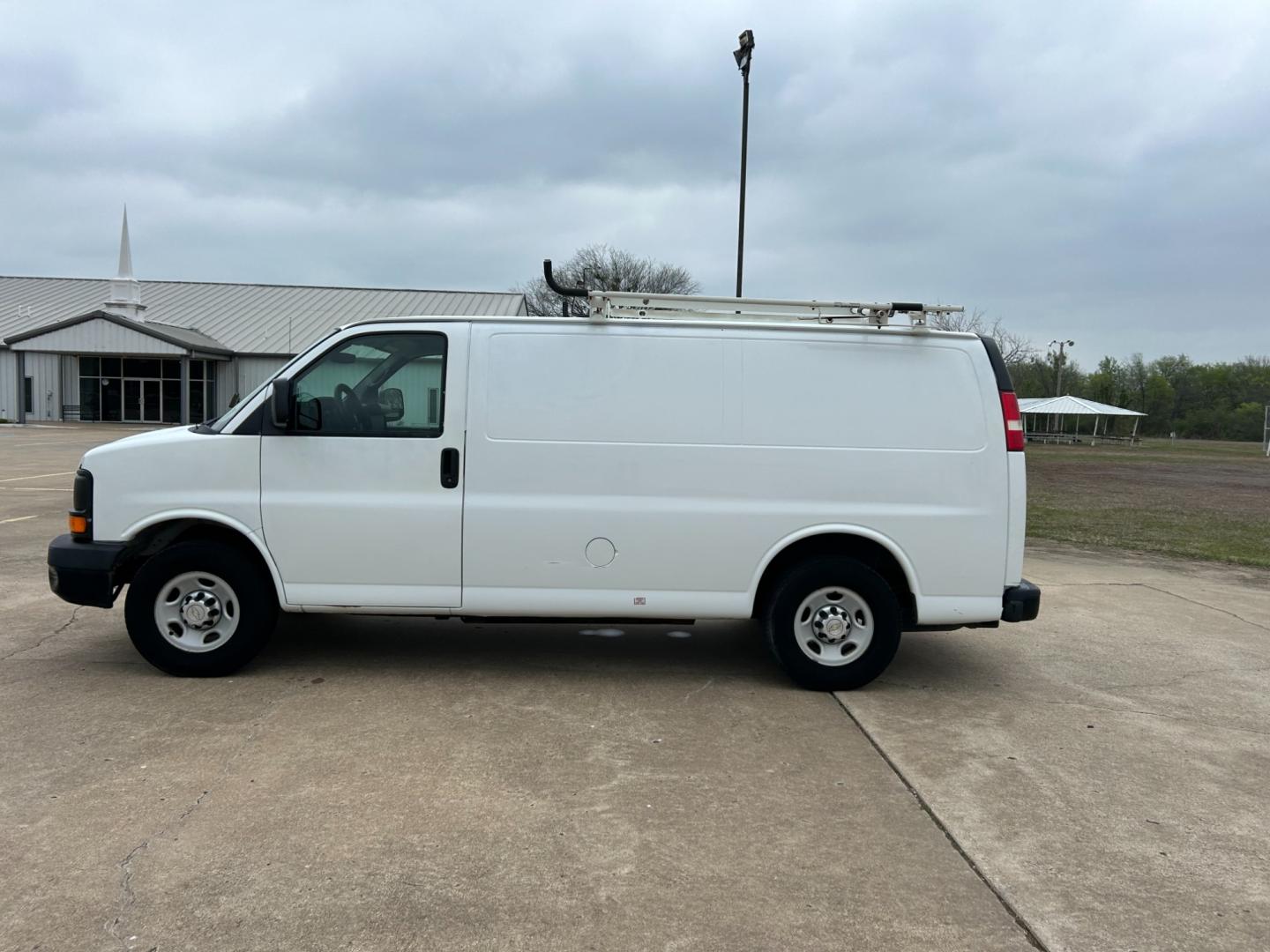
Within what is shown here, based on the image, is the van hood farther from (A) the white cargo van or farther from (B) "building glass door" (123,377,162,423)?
(B) "building glass door" (123,377,162,423)

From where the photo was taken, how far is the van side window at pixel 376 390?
18.0 ft

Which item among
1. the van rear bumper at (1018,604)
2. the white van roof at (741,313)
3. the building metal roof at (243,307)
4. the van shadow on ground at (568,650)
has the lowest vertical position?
the van shadow on ground at (568,650)

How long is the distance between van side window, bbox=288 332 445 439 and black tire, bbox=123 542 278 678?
0.87m

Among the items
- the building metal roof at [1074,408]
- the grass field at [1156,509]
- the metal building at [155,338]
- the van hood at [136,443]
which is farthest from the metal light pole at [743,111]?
the building metal roof at [1074,408]

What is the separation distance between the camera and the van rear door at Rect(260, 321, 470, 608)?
5.47m

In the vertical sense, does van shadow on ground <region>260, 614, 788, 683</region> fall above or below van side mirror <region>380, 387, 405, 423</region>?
below

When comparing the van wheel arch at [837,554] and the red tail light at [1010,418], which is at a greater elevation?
the red tail light at [1010,418]

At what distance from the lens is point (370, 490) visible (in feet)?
18.0

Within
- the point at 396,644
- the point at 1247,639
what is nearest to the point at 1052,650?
the point at 1247,639

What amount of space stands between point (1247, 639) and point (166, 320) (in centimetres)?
5150

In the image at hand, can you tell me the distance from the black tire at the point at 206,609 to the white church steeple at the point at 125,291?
4503cm

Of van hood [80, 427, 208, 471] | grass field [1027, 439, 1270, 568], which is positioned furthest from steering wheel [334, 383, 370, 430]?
grass field [1027, 439, 1270, 568]

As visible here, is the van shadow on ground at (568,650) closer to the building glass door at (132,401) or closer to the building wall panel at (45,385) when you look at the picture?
the building glass door at (132,401)

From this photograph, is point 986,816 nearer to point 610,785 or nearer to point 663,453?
point 610,785
